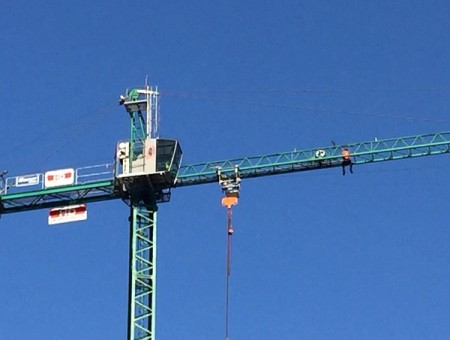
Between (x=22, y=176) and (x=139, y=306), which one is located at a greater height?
(x=22, y=176)

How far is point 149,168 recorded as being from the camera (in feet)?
500

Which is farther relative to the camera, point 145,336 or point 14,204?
point 14,204

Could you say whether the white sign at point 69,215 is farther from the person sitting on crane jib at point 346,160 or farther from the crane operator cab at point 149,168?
the person sitting on crane jib at point 346,160

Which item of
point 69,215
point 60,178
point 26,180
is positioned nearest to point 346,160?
point 69,215

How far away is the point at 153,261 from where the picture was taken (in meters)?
151

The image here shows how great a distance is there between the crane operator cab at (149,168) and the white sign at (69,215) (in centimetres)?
433

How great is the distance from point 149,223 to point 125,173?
482 centimetres

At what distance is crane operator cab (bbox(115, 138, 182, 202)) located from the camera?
152375 millimetres

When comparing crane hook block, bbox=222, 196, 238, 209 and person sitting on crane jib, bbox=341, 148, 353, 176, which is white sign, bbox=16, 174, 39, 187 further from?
person sitting on crane jib, bbox=341, 148, 353, 176

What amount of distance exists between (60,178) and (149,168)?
9.09 metres

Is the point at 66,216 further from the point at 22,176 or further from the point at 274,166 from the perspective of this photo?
the point at 274,166

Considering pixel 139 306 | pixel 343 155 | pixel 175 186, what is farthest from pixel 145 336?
pixel 343 155

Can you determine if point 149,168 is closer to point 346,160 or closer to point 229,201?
point 229,201

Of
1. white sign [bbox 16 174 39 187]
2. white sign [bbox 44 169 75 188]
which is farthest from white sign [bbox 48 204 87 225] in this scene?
white sign [bbox 16 174 39 187]
